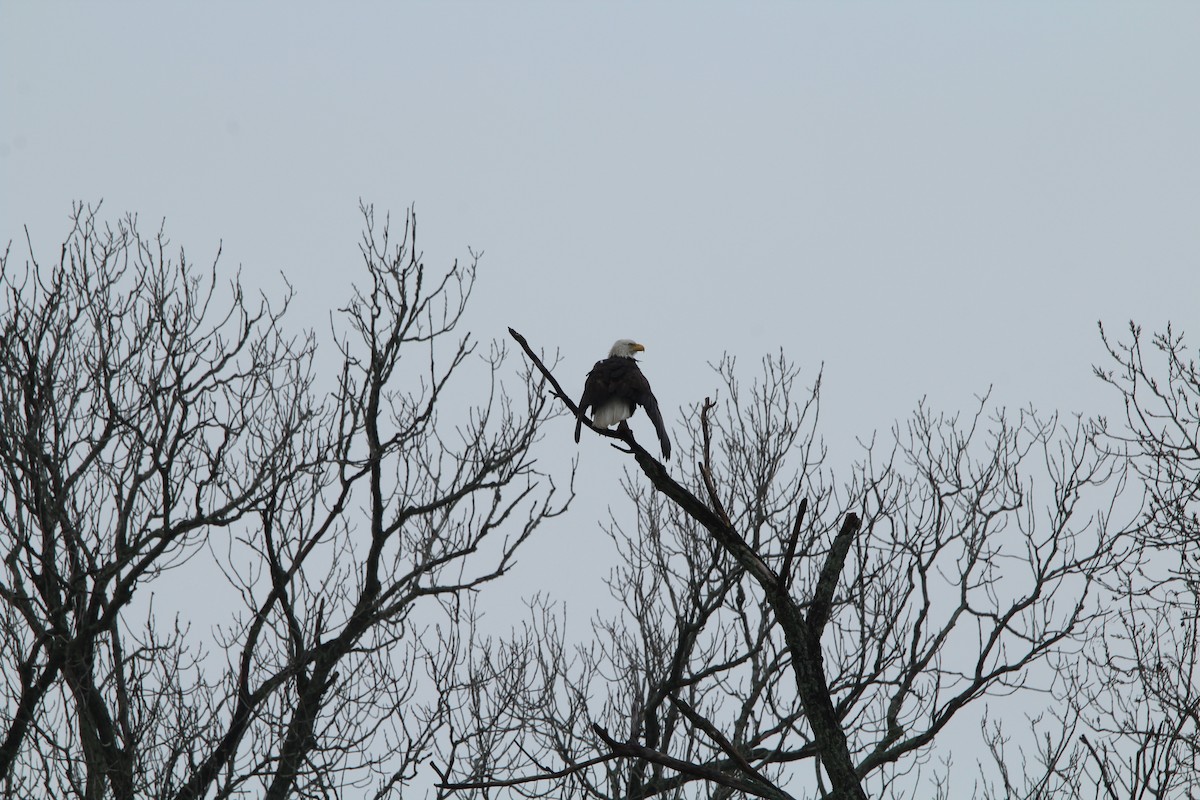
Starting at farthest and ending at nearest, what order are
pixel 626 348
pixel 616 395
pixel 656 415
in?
pixel 626 348 → pixel 616 395 → pixel 656 415

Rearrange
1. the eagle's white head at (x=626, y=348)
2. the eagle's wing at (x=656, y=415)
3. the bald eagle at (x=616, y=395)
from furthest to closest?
the eagle's white head at (x=626, y=348) < the bald eagle at (x=616, y=395) < the eagle's wing at (x=656, y=415)

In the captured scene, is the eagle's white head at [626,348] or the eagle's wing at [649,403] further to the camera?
the eagle's white head at [626,348]

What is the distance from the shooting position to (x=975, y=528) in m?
10.8

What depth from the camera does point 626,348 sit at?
10.5 meters

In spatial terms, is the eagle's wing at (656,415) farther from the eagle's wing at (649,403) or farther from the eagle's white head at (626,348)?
the eagle's white head at (626,348)

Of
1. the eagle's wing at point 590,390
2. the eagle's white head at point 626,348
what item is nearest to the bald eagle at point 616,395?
the eagle's wing at point 590,390

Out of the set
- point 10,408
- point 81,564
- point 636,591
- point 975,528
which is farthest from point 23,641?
point 975,528

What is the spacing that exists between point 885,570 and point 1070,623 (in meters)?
1.72

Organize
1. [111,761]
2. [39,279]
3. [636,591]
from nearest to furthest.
Result: 1. [111,761]
2. [39,279]
3. [636,591]

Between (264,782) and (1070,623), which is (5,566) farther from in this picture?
(1070,623)

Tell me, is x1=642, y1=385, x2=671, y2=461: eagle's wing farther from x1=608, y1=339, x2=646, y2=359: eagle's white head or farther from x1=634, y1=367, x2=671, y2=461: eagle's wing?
x1=608, y1=339, x2=646, y2=359: eagle's white head

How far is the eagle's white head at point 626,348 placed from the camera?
1045 centimetres

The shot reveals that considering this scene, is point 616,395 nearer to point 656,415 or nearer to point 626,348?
point 656,415

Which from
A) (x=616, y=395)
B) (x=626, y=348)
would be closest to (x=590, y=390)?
(x=616, y=395)
